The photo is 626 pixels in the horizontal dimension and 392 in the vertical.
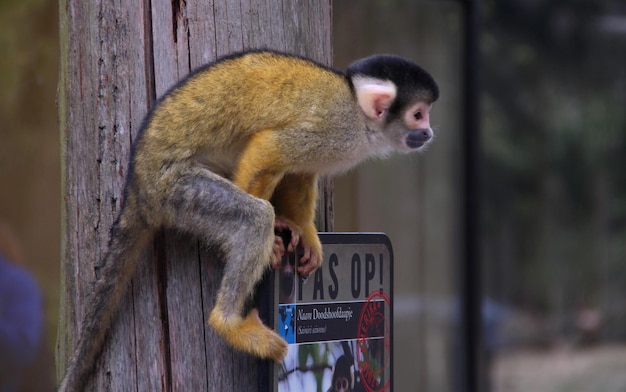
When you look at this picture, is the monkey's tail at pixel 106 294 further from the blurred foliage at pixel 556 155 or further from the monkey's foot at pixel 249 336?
the blurred foliage at pixel 556 155

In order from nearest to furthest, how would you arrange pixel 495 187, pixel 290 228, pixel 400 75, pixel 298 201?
1. pixel 290 228
2. pixel 298 201
3. pixel 400 75
4. pixel 495 187

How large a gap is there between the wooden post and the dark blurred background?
2.19m

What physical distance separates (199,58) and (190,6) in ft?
0.51

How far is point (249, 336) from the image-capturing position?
2.47 metres

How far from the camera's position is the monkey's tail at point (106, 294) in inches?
98.3

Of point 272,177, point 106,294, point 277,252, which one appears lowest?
point 106,294

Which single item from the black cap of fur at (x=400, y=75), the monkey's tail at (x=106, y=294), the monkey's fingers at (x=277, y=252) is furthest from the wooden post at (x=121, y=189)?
the black cap of fur at (x=400, y=75)

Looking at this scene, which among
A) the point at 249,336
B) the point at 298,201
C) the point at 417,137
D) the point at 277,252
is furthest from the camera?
the point at 417,137

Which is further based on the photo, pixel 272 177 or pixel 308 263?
pixel 272 177

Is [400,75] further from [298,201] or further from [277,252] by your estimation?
[277,252]

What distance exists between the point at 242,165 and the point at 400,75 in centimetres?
68

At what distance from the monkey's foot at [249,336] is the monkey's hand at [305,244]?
0.21 metres

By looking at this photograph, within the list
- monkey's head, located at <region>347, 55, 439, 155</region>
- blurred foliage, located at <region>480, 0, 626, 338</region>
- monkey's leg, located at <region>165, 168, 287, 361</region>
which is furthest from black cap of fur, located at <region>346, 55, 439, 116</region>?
blurred foliage, located at <region>480, 0, 626, 338</region>

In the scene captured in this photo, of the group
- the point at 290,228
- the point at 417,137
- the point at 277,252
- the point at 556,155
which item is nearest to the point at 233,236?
the point at 277,252
